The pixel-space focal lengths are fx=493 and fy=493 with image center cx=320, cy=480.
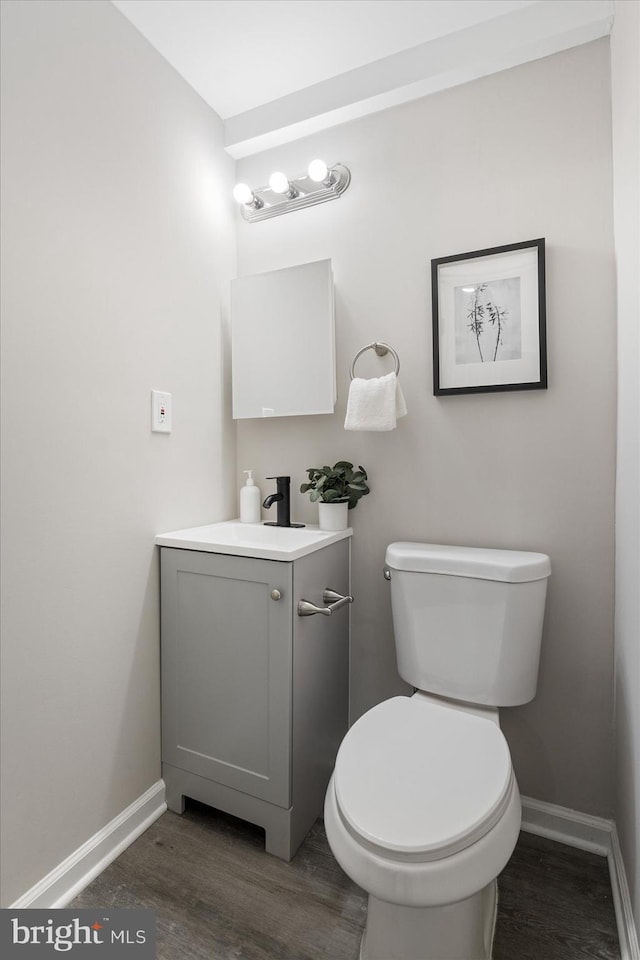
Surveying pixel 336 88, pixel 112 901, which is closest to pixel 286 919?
pixel 112 901

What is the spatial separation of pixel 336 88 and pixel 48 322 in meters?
1.27

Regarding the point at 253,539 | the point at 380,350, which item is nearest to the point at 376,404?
the point at 380,350

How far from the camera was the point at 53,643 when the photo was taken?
4.02 ft

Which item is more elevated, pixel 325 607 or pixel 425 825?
pixel 325 607

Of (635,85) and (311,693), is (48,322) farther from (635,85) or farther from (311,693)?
(635,85)

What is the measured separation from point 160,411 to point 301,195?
929 millimetres

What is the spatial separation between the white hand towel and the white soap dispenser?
48 cm

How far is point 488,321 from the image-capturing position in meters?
1.51

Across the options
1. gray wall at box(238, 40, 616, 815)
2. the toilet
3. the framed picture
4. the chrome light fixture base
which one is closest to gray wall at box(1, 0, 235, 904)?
the chrome light fixture base

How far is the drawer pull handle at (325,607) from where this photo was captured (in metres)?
1.36

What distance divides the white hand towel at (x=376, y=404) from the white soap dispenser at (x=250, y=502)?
0.48 metres

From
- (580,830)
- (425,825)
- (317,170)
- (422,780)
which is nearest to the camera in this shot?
(425,825)

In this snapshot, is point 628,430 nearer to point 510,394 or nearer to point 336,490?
point 510,394

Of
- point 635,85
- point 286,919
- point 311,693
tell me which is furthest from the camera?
point 311,693
